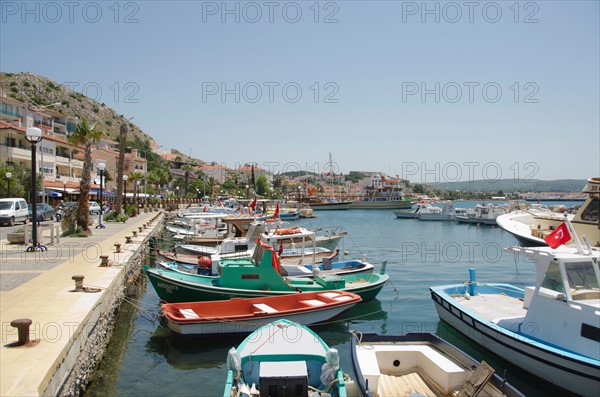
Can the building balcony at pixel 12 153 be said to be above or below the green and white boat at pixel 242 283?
above

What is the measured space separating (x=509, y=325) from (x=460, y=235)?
153 ft

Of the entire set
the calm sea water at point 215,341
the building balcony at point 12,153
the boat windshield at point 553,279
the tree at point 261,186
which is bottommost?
the calm sea water at point 215,341

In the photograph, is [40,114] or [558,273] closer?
[558,273]

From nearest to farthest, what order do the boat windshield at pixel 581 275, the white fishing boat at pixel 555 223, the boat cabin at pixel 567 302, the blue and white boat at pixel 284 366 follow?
the blue and white boat at pixel 284 366 → the boat cabin at pixel 567 302 → the boat windshield at pixel 581 275 → the white fishing boat at pixel 555 223

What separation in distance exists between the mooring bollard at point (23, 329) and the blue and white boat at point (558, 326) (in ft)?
34.7

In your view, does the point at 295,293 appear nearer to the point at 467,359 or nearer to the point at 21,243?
the point at 467,359

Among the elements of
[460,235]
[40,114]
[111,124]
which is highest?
[111,124]

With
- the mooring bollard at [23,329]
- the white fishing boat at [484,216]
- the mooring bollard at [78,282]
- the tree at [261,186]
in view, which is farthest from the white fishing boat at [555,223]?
the tree at [261,186]

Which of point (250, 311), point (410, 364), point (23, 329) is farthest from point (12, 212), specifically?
point (410, 364)

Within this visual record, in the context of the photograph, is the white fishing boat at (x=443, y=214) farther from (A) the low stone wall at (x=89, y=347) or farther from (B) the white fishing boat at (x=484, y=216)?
(A) the low stone wall at (x=89, y=347)

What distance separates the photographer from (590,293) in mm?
10609

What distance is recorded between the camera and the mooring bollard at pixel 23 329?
862 centimetres

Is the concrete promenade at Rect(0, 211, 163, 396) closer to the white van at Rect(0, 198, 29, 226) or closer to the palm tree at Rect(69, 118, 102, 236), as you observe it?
the palm tree at Rect(69, 118, 102, 236)

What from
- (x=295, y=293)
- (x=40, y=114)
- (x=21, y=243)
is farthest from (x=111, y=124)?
(x=295, y=293)
